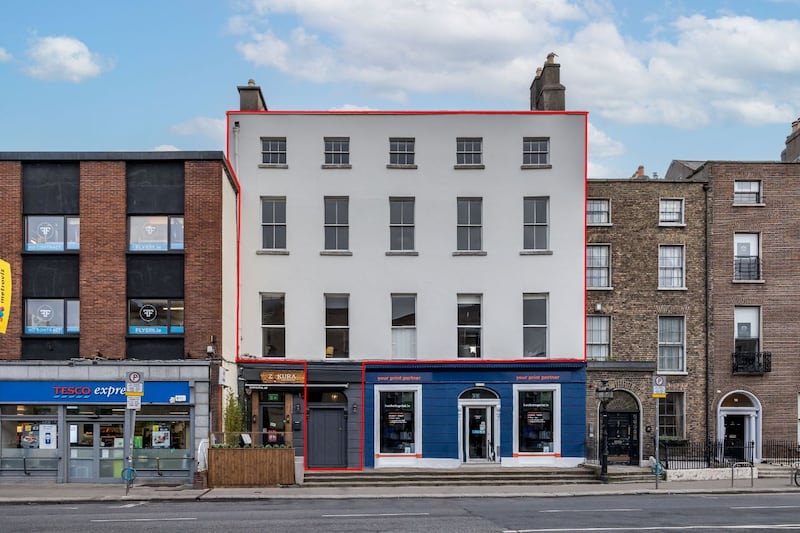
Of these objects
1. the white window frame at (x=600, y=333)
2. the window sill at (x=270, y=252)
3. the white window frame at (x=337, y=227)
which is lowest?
the white window frame at (x=600, y=333)

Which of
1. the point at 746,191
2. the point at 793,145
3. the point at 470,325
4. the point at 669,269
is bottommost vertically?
the point at 470,325

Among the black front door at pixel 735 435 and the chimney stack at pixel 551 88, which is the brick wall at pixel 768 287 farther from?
the chimney stack at pixel 551 88

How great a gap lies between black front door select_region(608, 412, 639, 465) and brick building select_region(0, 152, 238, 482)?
48.1ft

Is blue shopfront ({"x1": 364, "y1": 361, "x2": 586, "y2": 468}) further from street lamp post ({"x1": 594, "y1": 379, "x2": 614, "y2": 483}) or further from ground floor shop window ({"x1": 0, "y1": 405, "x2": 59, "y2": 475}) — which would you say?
ground floor shop window ({"x1": 0, "y1": 405, "x2": 59, "y2": 475})

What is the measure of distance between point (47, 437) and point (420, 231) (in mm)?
14762

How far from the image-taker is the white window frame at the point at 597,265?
33.5 meters

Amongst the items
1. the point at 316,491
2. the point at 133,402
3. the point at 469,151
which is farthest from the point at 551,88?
the point at 133,402

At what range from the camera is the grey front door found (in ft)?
103

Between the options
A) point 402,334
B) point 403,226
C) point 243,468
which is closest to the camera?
point 243,468

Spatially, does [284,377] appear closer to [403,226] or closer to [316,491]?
[316,491]

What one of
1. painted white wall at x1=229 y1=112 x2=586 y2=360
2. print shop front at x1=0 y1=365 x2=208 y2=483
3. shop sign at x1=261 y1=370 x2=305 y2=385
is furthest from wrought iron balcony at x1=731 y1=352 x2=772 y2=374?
print shop front at x1=0 y1=365 x2=208 y2=483

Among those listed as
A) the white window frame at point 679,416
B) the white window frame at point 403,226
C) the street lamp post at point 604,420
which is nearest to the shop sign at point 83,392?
the white window frame at point 403,226

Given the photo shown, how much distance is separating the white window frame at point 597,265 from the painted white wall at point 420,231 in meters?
1.47

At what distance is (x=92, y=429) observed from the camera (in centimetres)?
2823
